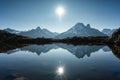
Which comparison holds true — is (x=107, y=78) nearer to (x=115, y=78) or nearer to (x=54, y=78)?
(x=115, y=78)

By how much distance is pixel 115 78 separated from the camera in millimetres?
36344

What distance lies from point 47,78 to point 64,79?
413 centimetres

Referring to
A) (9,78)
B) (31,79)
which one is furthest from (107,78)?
(9,78)

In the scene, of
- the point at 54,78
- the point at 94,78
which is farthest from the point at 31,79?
the point at 94,78

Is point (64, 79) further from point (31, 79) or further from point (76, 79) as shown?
point (31, 79)

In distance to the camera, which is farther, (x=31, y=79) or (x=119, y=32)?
(x=119, y=32)

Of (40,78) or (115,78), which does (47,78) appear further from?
(115,78)

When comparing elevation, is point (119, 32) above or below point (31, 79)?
above

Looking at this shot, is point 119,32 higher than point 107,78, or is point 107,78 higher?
point 119,32

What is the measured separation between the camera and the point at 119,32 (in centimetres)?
19112

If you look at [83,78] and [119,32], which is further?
[119,32]

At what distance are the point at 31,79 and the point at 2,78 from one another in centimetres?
706

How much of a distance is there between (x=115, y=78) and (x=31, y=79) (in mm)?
19240

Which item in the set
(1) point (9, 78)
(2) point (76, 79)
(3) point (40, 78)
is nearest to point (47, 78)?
(3) point (40, 78)
